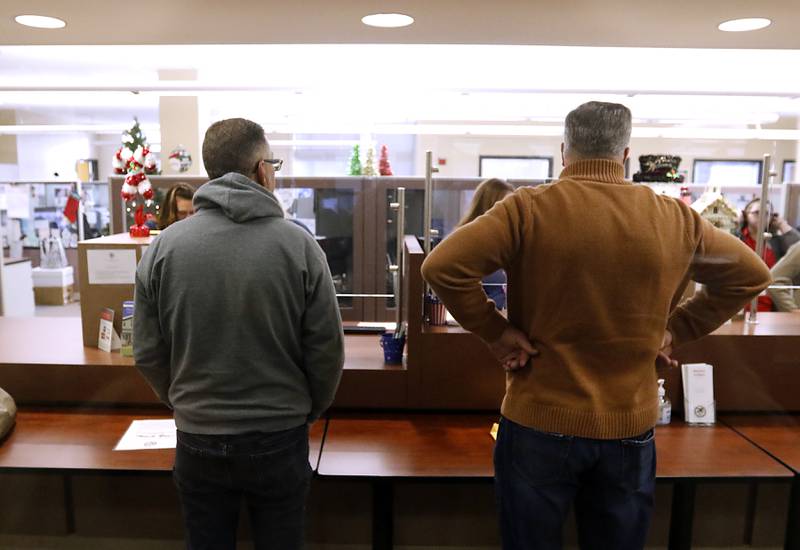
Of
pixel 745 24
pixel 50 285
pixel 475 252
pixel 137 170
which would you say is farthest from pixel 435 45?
pixel 50 285

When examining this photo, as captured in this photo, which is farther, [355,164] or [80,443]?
[355,164]

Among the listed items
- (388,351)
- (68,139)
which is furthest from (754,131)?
(68,139)

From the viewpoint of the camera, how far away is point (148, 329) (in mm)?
1430

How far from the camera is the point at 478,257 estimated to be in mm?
1225

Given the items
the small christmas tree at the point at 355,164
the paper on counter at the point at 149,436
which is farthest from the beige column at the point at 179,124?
the paper on counter at the point at 149,436

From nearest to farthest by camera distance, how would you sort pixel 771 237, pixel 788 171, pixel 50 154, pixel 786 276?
pixel 786 276 < pixel 771 237 < pixel 788 171 < pixel 50 154

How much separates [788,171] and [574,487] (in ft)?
14.1

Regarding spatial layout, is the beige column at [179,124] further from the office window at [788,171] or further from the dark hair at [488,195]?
the office window at [788,171]

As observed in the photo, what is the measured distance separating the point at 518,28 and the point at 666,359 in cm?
143

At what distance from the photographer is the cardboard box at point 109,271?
227cm

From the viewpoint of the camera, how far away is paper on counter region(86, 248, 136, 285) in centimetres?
227

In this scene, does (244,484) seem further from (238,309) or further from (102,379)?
(102,379)

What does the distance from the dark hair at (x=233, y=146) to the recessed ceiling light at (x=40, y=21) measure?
1265 mm

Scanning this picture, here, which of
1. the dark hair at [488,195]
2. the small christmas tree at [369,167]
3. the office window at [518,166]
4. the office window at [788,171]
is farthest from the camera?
the office window at [518,166]
